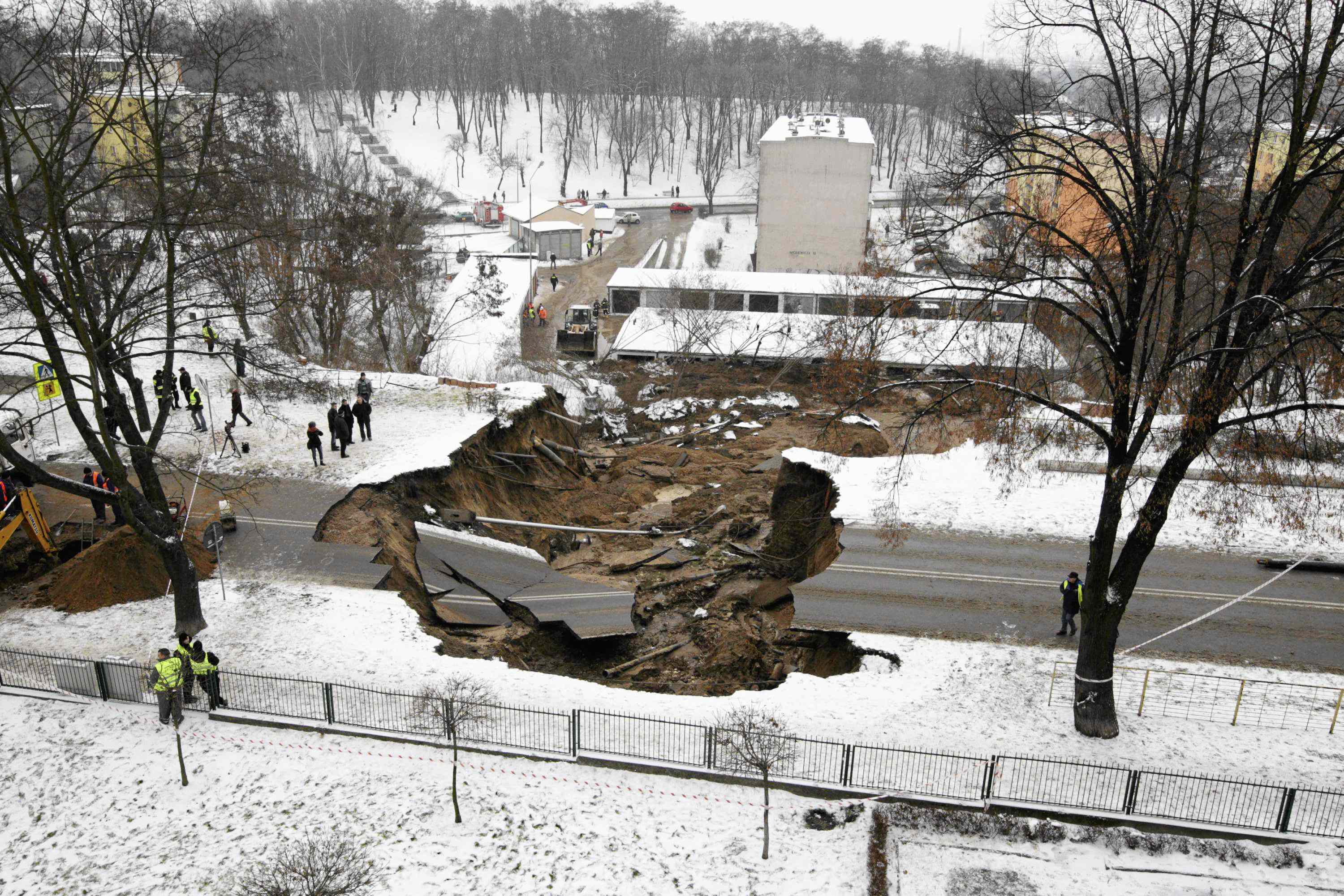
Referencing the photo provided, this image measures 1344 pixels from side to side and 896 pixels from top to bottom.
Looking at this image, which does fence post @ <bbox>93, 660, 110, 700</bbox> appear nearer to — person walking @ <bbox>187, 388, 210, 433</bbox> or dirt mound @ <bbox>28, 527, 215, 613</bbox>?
dirt mound @ <bbox>28, 527, 215, 613</bbox>

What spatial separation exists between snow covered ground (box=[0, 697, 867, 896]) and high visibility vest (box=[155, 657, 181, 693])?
802 mm

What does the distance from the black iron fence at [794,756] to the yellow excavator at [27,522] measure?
14.7ft

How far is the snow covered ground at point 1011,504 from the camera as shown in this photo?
21844 millimetres

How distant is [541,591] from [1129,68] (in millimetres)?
14987

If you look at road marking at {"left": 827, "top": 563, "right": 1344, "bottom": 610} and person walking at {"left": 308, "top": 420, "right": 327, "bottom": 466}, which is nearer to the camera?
road marking at {"left": 827, "top": 563, "right": 1344, "bottom": 610}

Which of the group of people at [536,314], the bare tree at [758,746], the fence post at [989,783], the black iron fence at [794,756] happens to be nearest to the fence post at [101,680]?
the black iron fence at [794,756]

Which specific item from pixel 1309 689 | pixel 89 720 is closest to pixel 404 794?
pixel 89 720

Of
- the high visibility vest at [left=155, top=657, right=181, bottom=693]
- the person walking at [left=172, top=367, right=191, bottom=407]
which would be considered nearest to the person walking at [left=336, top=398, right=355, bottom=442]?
the person walking at [left=172, top=367, right=191, bottom=407]

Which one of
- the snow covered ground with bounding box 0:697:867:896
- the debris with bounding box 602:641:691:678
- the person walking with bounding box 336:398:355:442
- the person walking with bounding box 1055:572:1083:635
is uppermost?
the person walking with bounding box 336:398:355:442

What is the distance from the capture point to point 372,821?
12.7 metres

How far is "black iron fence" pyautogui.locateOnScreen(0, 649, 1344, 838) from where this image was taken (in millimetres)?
13031

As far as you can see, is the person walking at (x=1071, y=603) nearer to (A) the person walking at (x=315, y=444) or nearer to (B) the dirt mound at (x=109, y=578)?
(B) the dirt mound at (x=109, y=578)

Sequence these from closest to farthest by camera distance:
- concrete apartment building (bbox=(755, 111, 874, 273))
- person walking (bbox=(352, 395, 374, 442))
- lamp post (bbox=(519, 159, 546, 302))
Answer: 1. person walking (bbox=(352, 395, 374, 442))
2. lamp post (bbox=(519, 159, 546, 302))
3. concrete apartment building (bbox=(755, 111, 874, 273))

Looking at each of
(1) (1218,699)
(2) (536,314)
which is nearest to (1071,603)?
(1) (1218,699)
